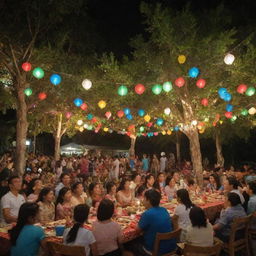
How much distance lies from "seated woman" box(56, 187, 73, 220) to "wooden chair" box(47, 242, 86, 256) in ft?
6.64

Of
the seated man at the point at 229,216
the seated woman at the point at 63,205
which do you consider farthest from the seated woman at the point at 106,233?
the seated man at the point at 229,216

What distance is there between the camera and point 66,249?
3312 mm

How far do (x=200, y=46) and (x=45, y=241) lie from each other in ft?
29.3

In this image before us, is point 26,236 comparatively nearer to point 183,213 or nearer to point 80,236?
point 80,236

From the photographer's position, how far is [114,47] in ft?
62.9

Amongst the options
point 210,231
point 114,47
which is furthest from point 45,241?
point 114,47

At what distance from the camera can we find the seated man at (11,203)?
5.43 meters

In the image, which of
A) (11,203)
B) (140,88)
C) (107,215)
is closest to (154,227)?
(107,215)

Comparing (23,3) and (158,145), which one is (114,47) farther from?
(158,145)

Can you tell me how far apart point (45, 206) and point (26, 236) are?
7.18 ft

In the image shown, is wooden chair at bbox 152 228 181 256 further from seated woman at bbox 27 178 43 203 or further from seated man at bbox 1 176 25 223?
seated woman at bbox 27 178 43 203

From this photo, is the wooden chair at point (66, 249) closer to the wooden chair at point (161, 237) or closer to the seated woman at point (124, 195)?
the wooden chair at point (161, 237)

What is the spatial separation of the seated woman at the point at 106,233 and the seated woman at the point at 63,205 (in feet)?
6.06

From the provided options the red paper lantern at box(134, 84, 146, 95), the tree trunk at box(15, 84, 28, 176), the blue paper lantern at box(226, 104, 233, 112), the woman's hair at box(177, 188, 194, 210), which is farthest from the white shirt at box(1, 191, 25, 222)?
the blue paper lantern at box(226, 104, 233, 112)
